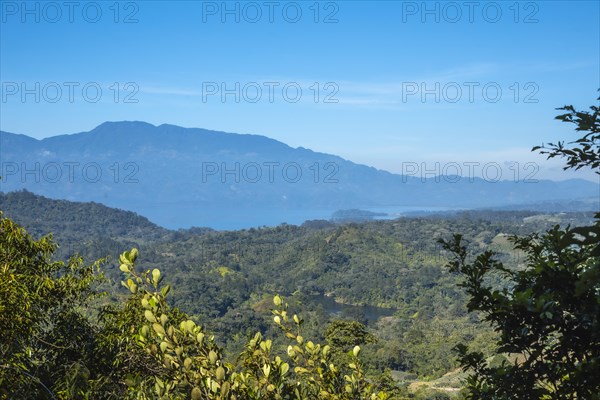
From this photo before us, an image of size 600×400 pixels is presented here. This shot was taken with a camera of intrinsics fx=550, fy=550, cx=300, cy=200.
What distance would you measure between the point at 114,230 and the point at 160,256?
41.6 metres

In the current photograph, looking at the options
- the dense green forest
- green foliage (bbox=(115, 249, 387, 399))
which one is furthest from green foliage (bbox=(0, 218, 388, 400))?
the dense green forest

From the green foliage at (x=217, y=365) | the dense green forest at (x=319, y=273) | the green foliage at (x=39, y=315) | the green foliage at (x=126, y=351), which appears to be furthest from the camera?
the dense green forest at (x=319, y=273)

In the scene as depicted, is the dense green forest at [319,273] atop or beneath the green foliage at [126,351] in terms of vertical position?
beneath

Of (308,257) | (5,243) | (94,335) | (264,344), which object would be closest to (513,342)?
(264,344)

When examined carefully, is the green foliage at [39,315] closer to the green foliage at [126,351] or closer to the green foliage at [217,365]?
the green foliage at [126,351]

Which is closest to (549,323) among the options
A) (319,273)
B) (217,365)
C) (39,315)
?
(217,365)

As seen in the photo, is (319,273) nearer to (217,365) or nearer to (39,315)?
(39,315)

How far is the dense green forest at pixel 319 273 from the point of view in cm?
5691

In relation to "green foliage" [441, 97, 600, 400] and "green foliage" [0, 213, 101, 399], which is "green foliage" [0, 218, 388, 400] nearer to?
"green foliage" [0, 213, 101, 399]

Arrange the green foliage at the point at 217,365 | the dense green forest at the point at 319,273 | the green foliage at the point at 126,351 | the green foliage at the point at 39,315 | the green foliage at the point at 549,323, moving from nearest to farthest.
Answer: the green foliage at the point at 217,365 → the green foliage at the point at 126,351 → the green foliage at the point at 549,323 → the green foliage at the point at 39,315 → the dense green forest at the point at 319,273

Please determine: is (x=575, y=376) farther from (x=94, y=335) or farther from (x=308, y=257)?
(x=308, y=257)

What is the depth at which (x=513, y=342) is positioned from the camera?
3.10 meters

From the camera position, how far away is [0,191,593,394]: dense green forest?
56909mm

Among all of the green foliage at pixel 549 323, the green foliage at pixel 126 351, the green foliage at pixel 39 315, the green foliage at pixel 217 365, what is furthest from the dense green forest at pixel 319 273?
the green foliage at pixel 217 365
